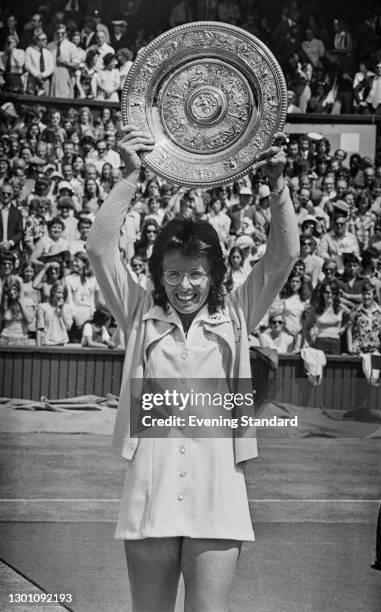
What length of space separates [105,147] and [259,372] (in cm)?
113

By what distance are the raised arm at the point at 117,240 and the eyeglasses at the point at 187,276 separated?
10 centimetres

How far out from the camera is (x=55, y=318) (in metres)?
4.21

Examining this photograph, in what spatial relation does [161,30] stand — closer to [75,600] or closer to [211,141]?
[211,141]

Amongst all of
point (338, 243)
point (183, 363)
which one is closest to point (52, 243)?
point (338, 243)

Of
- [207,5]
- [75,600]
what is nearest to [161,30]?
[207,5]

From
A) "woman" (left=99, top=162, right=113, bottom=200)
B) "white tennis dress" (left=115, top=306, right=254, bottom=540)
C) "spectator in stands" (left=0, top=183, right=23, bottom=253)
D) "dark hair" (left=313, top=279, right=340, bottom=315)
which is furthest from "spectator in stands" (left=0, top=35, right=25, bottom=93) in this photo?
"dark hair" (left=313, top=279, right=340, bottom=315)

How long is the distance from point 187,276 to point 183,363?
182 millimetres

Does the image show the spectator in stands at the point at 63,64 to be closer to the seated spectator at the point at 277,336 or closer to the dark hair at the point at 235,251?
the dark hair at the point at 235,251

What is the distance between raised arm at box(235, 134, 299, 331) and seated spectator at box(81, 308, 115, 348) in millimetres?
1749

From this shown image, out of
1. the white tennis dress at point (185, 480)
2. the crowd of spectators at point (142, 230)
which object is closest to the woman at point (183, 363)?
the white tennis dress at point (185, 480)

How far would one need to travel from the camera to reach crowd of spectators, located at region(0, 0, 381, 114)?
334 cm

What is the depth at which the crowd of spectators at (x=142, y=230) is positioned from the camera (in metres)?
3.88

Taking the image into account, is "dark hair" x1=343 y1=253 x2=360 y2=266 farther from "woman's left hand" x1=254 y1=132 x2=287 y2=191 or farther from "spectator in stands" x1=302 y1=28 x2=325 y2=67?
"woman's left hand" x1=254 y1=132 x2=287 y2=191

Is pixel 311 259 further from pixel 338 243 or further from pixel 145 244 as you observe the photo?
pixel 145 244
